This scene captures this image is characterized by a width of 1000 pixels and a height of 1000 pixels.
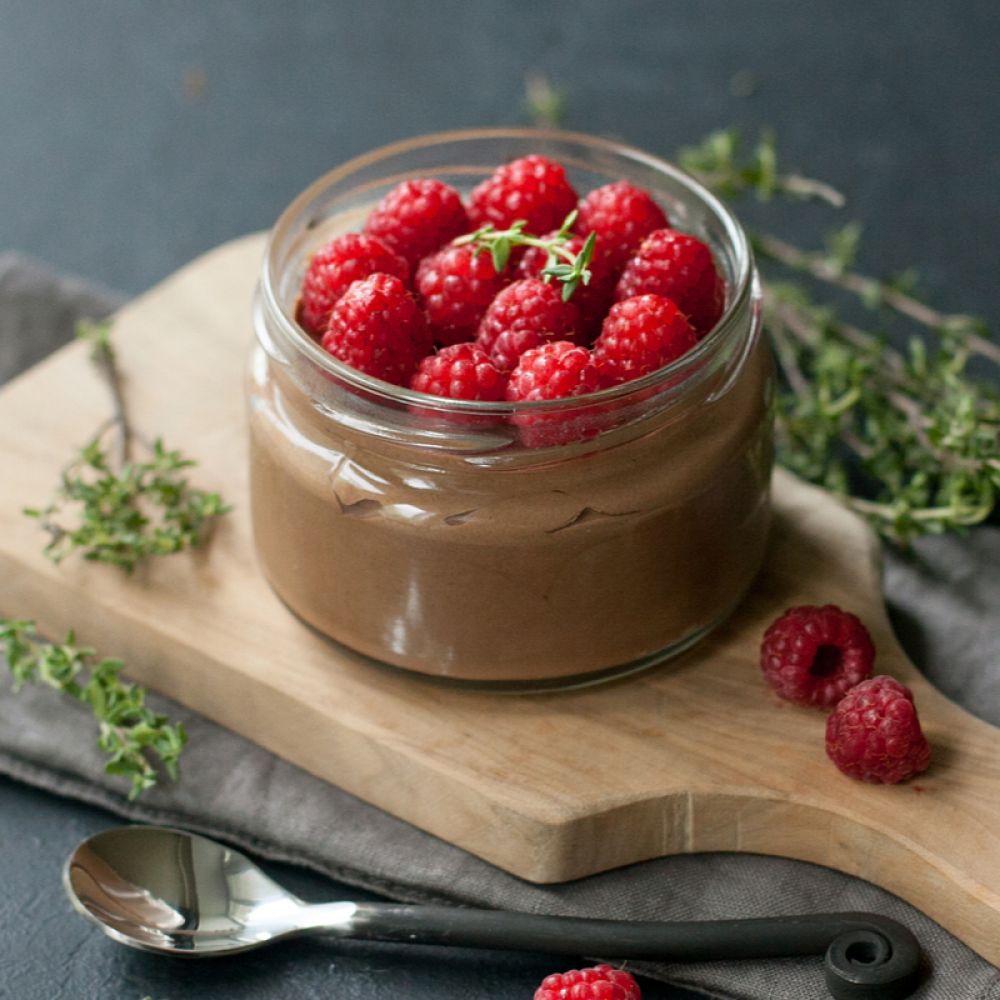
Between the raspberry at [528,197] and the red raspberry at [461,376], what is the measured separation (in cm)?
22

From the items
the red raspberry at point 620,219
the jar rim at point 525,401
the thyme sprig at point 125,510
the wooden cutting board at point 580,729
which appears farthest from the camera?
the thyme sprig at point 125,510

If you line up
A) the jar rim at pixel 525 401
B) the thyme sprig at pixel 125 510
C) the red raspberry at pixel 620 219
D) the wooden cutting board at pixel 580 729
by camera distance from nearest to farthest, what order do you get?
the jar rim at pixel 525 401
the wooden cutting board at pixel 580 729
the red raspberry at pixel 620 219
the thyme sprig at pixel 125 510

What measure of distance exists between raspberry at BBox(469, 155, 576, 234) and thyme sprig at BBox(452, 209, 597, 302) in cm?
4

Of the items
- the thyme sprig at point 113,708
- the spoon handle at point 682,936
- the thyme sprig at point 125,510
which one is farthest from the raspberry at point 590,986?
the thyme sprig at point 125,510

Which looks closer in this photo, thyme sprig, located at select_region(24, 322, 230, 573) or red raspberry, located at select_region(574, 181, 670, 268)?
red raspberry, located at select_region(574, 181, 670, 268)

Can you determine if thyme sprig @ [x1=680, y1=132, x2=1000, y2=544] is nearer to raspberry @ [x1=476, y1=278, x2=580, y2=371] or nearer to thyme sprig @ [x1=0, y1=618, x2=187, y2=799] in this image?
raspberry @ [x1=476, y1=278, x2=580, y2=371]

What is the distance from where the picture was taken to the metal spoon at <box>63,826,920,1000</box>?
145cm

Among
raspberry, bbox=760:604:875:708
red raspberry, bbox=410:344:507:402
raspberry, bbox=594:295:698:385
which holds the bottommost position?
raspberry, bbox=760:604:875:708

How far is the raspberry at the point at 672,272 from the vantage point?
155cm

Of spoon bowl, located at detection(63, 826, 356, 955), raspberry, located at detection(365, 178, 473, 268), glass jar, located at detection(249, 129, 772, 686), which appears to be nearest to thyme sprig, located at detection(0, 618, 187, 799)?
spoon bowl, located at detection(63, 826, 356, 955)

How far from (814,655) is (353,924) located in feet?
1.76

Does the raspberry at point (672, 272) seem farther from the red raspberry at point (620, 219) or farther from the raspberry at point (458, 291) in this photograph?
the raspberry at point (458, 291)

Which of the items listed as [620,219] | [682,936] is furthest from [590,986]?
[620,219]

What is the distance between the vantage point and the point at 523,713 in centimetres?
162
